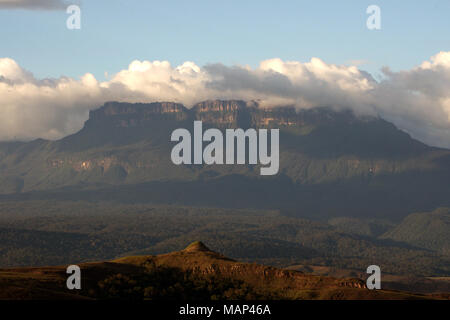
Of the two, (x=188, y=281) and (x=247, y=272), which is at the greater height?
(x=247, y=272)

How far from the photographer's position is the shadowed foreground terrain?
12144 cm

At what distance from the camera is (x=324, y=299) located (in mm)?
126688

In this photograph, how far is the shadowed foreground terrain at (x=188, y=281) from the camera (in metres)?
121

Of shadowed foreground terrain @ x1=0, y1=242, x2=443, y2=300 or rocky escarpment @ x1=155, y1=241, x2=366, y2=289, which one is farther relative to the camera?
rocky escarpment @ x1=155, y1=241, x2=366, y2=289

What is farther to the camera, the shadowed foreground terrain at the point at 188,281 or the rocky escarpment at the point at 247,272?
the rocky escarpment at the point at 247,272

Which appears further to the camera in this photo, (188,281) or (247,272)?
(247,272)

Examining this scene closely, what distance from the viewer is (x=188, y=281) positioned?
136 metres
